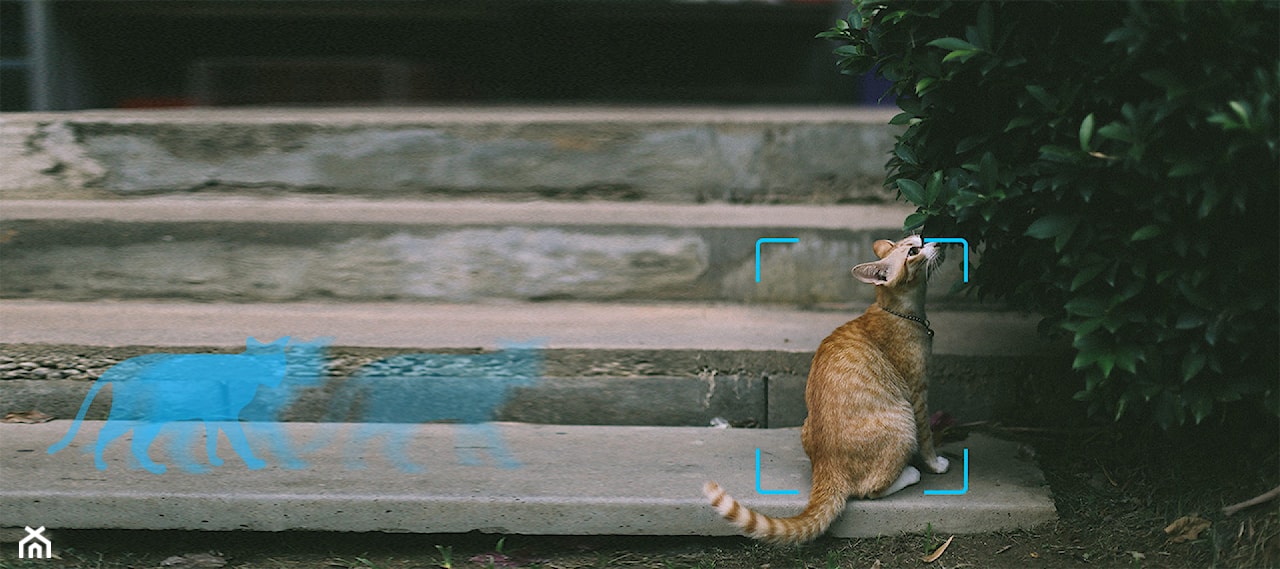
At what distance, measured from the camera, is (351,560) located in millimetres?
3012

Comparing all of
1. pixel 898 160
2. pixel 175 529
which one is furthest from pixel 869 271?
pixel 175 529

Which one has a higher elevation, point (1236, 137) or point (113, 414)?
point (1236, 137)

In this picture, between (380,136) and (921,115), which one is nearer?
(921,115)

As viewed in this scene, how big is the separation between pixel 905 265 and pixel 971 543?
85 centimetres

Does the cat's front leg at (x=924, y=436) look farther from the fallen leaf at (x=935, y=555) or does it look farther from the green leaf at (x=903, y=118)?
the green leaf at (x=903, y=118)

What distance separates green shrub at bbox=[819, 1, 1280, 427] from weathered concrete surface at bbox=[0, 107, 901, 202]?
4.66ft

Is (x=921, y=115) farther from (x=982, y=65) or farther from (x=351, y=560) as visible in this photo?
(x=351, y=560)

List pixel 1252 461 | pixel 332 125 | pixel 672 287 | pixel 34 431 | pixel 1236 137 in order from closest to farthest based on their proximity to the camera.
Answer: pixel 1236 137, pixel 1252 461, pixel 34 431, pixel 672 287, pixel 332 125

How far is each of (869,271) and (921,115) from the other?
0.50 m

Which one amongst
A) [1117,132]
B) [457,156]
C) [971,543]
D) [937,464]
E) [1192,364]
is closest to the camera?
[1117,132]

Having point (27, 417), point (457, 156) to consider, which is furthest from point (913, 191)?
point (27, 417)

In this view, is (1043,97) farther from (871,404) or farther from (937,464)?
(937,464)

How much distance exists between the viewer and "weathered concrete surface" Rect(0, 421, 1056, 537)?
296 centimetres

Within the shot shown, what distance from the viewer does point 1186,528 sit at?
291 cm
